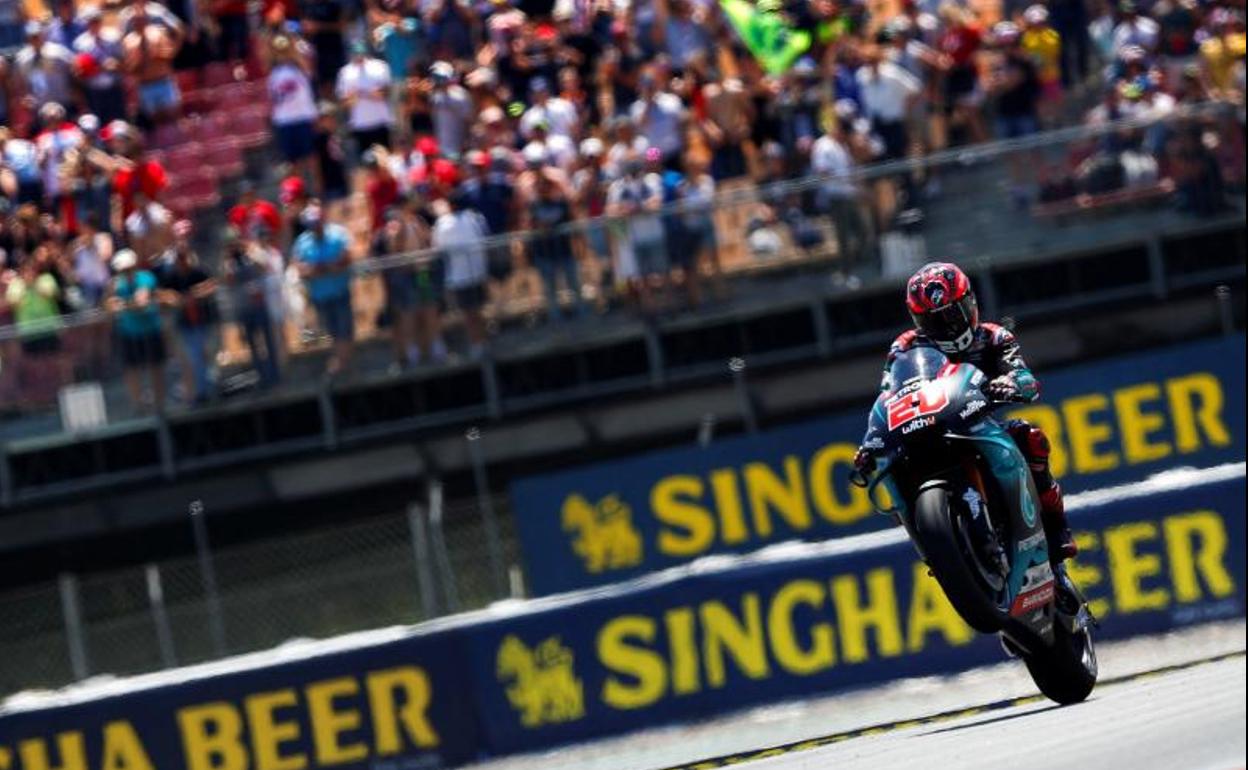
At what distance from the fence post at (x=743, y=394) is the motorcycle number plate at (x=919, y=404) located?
783 cm

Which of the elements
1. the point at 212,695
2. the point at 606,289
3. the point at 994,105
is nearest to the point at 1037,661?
the point at 212,695

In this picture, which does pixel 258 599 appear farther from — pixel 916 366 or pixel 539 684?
pixel 916 366

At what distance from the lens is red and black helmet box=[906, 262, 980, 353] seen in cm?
1030

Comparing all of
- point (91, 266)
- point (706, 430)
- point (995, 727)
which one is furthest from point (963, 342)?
point (91, 266)

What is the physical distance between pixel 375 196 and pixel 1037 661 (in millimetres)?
9945

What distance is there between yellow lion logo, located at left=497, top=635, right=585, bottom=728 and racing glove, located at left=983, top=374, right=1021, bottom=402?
4664 millimetres

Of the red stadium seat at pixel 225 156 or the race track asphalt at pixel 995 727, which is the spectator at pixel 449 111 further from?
the race track asphalt at pixel 995 727

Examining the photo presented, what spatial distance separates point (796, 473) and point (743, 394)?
4.12ft

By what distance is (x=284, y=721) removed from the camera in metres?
14.0

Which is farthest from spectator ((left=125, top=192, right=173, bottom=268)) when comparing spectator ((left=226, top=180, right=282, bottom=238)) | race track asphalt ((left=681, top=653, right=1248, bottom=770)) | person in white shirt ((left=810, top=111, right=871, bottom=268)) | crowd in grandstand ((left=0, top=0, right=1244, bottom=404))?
race track asphalt ((left=681, top=653, right=1248, bottom=770))

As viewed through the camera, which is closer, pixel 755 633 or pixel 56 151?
pixel 755 633

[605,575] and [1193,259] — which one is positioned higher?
[1193,259]

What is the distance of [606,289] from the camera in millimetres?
18391

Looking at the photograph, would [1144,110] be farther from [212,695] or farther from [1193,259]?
[212,695]
